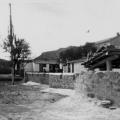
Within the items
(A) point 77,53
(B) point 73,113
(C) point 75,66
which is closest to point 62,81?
(C) point 75,66

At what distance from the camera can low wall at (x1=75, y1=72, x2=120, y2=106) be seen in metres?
11.5

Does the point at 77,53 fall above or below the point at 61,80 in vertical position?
above

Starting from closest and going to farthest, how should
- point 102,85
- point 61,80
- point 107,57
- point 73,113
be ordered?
point 73,113, point 102,85, point 107,57, point 61,80

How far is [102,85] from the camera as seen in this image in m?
12.3

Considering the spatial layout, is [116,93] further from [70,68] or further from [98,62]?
[70,68]

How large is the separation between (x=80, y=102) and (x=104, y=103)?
1.91 metres

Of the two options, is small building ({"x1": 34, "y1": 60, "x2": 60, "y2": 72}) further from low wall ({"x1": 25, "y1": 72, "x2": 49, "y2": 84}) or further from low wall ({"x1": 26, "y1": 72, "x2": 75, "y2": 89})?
low wall ({"x1": 26, "y1": 72, "x2": 75, "y2": 89})

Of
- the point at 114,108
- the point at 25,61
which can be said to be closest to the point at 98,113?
the point at 114,108

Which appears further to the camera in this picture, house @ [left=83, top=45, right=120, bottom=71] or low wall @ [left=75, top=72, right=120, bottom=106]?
house @ [left=83, top=45, right=120, bottom=71]

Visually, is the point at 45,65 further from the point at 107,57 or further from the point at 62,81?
the point at 107,57

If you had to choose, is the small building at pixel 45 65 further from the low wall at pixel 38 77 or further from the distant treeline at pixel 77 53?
the low wall at pixel 38 77

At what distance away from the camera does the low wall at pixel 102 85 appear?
1148 cm

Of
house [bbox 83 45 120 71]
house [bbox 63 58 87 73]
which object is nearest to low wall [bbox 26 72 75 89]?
house [bbox 63 58 87 73]

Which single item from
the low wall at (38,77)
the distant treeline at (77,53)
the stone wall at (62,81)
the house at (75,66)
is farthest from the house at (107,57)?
the distant treeline at (77,53)
